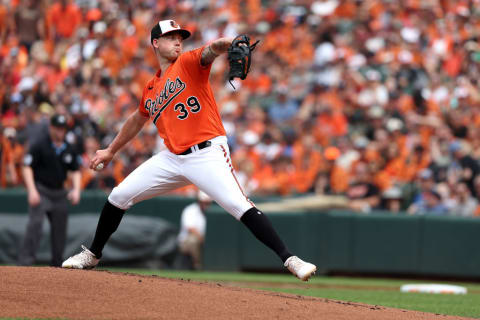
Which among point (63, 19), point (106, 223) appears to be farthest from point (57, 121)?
point (63, 19)

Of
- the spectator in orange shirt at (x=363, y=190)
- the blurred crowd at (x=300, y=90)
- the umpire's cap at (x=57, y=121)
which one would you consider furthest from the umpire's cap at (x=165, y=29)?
the spectator in orange shirt at (x=363, y=190)

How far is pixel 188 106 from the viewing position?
6.55 meters

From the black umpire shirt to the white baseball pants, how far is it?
3398 millimetres

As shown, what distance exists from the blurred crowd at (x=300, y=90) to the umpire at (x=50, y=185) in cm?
124

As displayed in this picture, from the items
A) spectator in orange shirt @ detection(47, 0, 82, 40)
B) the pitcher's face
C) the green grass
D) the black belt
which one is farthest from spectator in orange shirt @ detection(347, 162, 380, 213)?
spectator in orange shirt @ detection(47, 0, 82, 40)

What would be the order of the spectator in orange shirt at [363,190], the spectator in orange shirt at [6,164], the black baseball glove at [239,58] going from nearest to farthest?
the black baseball glove at [239,58]
the spectator in orange shirt at [363,190]
the spectator in orange shirt at [6,164]

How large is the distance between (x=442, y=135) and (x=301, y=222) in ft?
9.68

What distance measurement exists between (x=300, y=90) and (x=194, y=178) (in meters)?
10.7

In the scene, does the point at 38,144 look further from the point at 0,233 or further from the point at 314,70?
the point at 314,70

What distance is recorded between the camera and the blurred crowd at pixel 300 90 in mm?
14062

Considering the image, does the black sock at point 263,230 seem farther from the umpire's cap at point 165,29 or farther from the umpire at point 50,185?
the umpire at point 50,185

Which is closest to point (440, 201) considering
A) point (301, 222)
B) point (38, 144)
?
point (301, 222)

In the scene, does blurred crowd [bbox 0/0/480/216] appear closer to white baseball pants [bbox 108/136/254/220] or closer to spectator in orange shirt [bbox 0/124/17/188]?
spectator in orange shirt [bbox 0/124/17/188]

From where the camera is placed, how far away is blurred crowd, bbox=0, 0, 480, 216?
1406 cm
